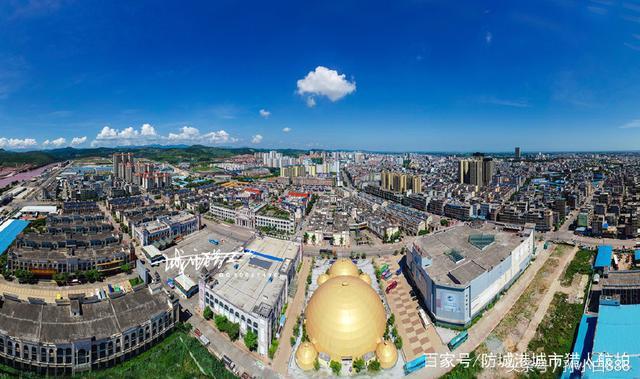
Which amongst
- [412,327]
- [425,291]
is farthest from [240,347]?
[425,291]

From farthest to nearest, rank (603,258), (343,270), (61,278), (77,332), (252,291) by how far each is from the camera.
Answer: (603,258)
(61,278)
(343,270)
(252,291)
(77,332)

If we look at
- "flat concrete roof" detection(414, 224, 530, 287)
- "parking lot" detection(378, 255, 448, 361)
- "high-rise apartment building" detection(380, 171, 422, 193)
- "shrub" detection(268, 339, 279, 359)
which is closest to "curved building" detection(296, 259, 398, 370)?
"shrub" detection(268, 339, 279, 359)

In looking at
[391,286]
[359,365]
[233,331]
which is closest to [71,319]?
[233,331]

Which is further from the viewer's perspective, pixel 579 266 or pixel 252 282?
pixel 579 266

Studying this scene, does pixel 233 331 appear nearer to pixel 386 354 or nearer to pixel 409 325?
pixel 386 354

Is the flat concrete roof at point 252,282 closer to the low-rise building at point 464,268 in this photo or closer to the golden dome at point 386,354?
the golden dome at point 386,354

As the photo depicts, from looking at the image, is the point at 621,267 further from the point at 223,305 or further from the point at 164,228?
the point at 164,228

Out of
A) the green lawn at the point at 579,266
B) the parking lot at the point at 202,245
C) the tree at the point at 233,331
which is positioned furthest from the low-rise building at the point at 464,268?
the parking lot at the point at 202,245
